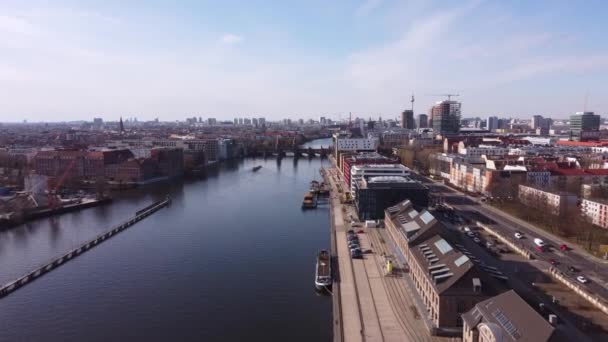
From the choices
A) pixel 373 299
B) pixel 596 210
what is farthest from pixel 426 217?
pixel 596 210

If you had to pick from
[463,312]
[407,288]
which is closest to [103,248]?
[407,288]

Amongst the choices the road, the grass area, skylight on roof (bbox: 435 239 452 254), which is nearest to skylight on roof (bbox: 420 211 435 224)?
skylight on roof (bbox: 435 239 452 254)

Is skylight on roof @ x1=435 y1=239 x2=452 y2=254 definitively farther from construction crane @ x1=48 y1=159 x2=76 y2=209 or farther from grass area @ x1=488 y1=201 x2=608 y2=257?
construction crane @ x1=48 y1=159 x2=76 y2=209

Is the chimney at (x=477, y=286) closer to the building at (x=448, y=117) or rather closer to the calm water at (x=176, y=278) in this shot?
the calm water at (x=176, y=278)

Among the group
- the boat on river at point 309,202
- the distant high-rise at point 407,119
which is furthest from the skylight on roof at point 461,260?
the distant high-rise at point 407,119

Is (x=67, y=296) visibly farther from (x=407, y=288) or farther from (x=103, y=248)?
(x=407, y=288)
